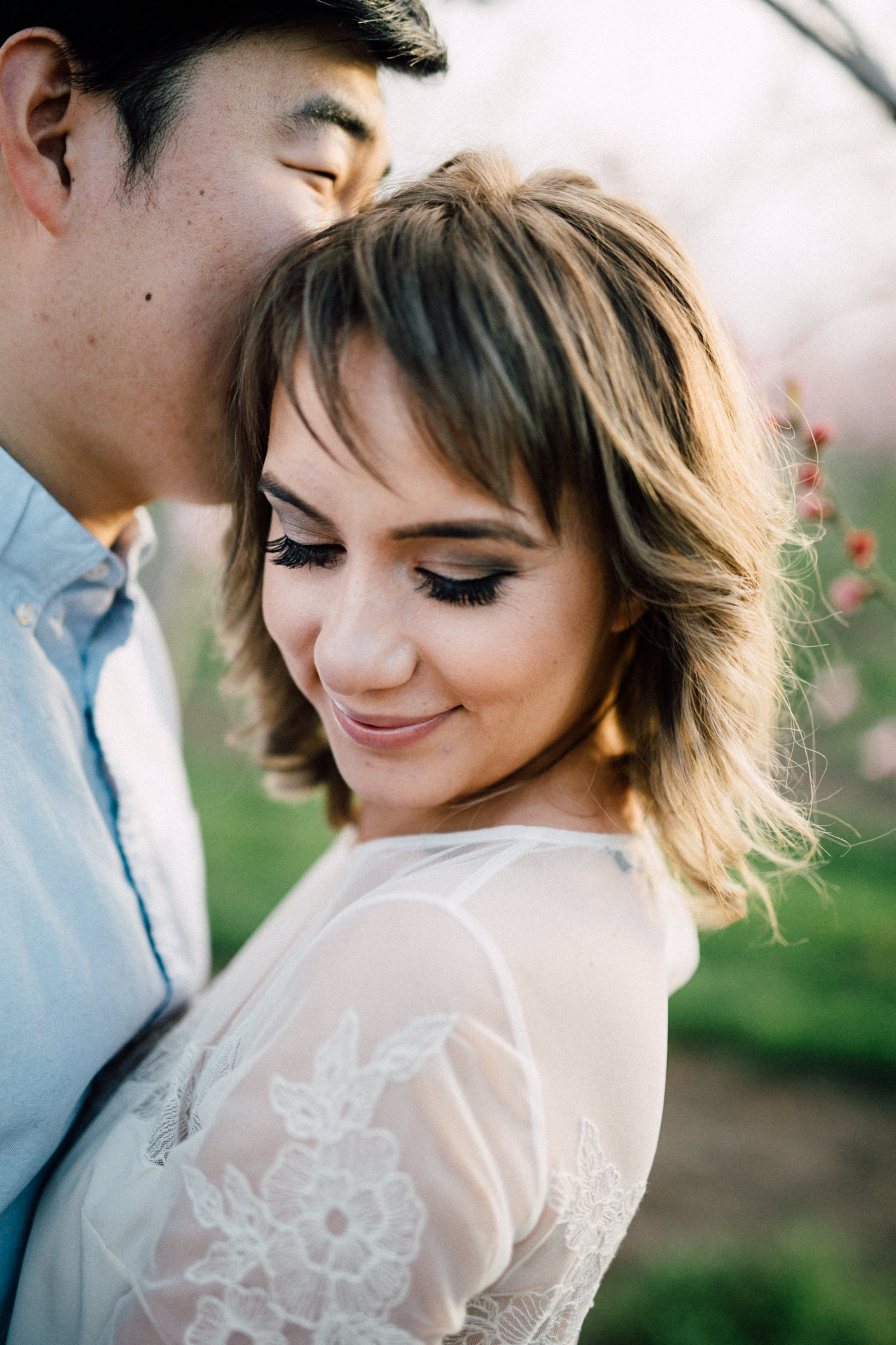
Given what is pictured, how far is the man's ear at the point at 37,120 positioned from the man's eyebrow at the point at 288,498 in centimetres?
65

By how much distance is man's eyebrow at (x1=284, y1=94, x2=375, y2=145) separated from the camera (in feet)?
5.45

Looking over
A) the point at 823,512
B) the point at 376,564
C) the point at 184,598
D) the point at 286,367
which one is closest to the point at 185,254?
the point at 286,367

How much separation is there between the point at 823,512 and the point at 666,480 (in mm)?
658

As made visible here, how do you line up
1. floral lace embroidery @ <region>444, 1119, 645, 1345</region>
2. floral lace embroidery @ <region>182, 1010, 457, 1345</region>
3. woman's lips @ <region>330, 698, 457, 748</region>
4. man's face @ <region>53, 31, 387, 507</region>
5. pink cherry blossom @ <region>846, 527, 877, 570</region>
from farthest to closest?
pink cherry blossom @ <region>846, 527, 877, 570</region> < man's face @ <region>53, 31, 387, 507</region> < woman's lips @ <region>330, 698, 457, 748</region> < floral lace embroidery @ <region>444, 1119, 645, 1345</region> < floral lace embroidery @ <region>182, 1010, 457, 1345</region>

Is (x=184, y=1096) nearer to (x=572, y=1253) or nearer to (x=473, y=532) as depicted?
(x=572, y=1253)

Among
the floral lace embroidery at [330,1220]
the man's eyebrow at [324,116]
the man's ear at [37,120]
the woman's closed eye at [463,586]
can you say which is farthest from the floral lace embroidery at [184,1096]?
the man's eyebrow at [324,116]

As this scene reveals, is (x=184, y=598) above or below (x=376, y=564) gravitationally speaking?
below

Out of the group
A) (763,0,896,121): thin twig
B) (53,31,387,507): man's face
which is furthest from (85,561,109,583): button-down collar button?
(763,0,896,121): thin twig

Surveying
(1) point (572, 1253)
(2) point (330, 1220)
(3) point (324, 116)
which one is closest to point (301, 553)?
(3) point (324, 116)

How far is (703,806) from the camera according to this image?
1646 mm

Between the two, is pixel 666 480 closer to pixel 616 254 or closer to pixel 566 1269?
pixel 616 254

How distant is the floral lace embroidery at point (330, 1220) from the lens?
1120mm

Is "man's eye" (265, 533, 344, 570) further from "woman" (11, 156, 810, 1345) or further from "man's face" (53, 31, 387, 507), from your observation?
"man's face" (53, 31, 387, 507)

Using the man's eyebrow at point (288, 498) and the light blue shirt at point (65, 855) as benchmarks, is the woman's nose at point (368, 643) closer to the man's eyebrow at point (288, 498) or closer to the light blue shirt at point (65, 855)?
the man's eyebrow at point (288, 498)
